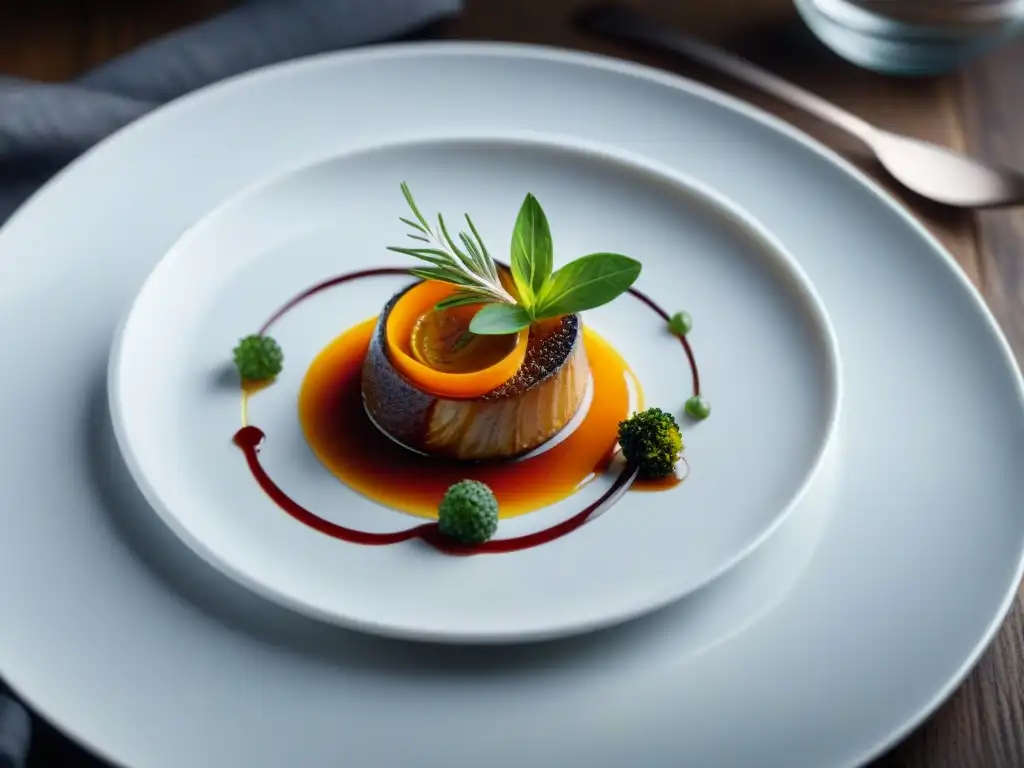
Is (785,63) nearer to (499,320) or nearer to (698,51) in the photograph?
(698,51)

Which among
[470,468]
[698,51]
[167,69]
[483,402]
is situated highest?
[698,51]

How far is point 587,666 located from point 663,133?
159 cm

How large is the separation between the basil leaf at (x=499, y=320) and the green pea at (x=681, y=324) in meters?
0.44

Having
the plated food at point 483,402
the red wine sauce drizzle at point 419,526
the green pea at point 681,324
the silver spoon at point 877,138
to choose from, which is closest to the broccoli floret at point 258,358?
the plated food at point 483,402

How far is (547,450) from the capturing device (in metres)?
2.68

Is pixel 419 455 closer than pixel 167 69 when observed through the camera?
Yes

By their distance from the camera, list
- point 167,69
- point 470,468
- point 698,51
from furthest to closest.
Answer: point 698,51 → point 167,69 → point 470,468

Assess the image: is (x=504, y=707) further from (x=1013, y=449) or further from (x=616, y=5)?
(x=616, y=5)

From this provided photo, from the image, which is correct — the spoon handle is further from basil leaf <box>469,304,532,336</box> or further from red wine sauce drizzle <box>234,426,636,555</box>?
red wine sauce drizzle <box>234,426,636,555</box>

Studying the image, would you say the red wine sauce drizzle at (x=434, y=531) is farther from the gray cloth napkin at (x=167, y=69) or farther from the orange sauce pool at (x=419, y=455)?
the gray cloth napkin at (x=167, y=69)

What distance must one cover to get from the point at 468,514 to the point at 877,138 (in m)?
1.72

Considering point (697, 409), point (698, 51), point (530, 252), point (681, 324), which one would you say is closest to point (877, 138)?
point (698, 51)

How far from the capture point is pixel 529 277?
260cm

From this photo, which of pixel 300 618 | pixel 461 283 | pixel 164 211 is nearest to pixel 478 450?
pixel 461 283
